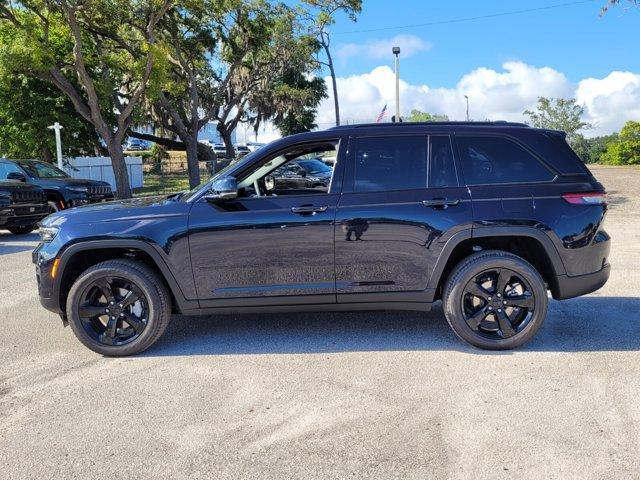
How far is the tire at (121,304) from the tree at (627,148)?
150 feet

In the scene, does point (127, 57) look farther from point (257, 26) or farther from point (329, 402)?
point (329, 402)

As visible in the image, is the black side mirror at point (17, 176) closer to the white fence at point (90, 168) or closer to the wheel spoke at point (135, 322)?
the wheel spoke at point (135, 322)

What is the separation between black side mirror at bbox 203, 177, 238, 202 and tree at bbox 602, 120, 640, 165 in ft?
149

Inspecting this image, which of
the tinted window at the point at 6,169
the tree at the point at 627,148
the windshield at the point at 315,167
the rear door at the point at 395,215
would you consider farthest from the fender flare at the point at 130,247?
the tree at the point at 627,148

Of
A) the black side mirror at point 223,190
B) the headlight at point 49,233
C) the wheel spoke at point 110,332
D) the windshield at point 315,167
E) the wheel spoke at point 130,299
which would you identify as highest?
the windshield at point 315,167

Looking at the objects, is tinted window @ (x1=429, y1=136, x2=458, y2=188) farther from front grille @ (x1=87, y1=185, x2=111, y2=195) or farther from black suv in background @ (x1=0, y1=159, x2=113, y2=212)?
front grille @ (x1=87, y1=185, x2=111, y2=195)

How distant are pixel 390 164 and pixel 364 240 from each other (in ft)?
2.16

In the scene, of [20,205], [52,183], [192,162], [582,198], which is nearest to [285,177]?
[582,198]

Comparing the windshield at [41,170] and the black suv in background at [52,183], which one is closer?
the black suv in background at [52,183]

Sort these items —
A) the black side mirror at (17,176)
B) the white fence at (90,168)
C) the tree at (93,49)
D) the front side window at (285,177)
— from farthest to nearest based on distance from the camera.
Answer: the white fence at (90,168) < the tree at (93,49) < the black side mirror at (17,176) < the front side window at (285,177)

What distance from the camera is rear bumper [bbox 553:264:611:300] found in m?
4.44

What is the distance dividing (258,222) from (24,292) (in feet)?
13.2

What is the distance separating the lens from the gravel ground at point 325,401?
2941 mm

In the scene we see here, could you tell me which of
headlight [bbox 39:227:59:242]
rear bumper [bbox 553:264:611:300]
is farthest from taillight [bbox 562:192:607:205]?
headlight [bbox 39:227:59:242]
